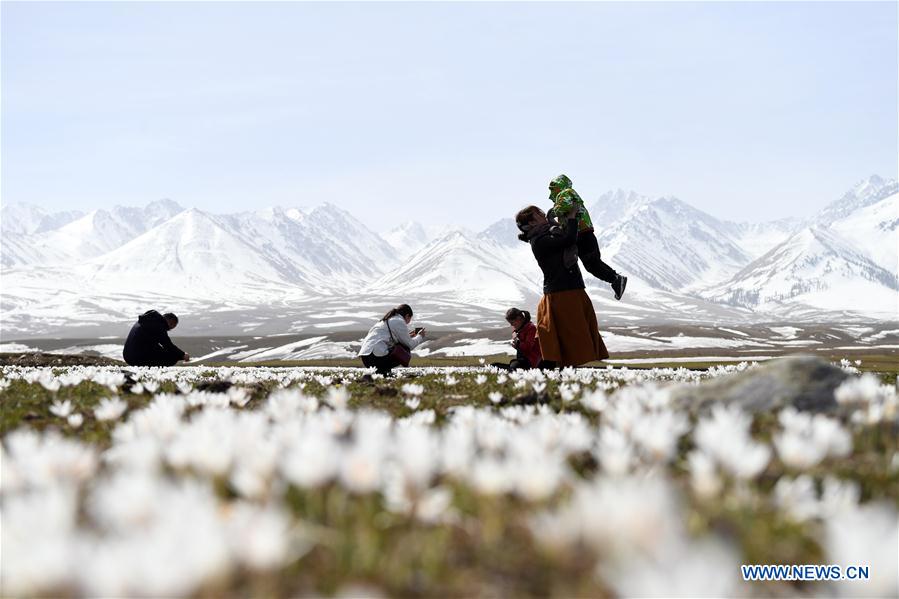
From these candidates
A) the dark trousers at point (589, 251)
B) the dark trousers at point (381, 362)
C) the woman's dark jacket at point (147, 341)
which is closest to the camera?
the dark trousers at point (589, 251)

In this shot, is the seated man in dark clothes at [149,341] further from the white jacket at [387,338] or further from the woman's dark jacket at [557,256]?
the woman's dark jacket at [557,256]

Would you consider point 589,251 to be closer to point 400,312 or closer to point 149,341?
point 400,312

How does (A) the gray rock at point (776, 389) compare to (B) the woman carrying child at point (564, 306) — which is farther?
(B) the woman carrying child at point (564, 306)

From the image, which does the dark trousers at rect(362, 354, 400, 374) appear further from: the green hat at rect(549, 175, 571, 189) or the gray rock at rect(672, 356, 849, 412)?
the gray rock at rect(672, 356, 849, 412)

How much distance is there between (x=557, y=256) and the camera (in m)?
15.1

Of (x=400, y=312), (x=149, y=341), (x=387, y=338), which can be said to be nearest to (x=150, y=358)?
(x=149, y=341)

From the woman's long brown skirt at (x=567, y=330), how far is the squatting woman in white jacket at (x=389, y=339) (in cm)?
563

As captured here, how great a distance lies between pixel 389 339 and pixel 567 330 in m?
6.57

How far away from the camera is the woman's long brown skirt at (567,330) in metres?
15.0

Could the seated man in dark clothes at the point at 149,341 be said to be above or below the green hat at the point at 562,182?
below

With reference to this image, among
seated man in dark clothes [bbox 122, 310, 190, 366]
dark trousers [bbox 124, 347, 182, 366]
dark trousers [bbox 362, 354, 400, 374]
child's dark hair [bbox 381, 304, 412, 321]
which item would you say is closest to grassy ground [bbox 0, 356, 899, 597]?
child's dark hair [bbox 381, 304, 412, 321]

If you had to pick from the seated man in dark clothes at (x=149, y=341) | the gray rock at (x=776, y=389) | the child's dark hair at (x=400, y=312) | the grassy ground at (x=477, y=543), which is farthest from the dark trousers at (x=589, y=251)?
the seated man in dark clothes at (x=149, y=341)

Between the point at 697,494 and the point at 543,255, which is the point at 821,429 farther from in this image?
the point at 543,255

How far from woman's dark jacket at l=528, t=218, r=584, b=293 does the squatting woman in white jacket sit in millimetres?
5548
